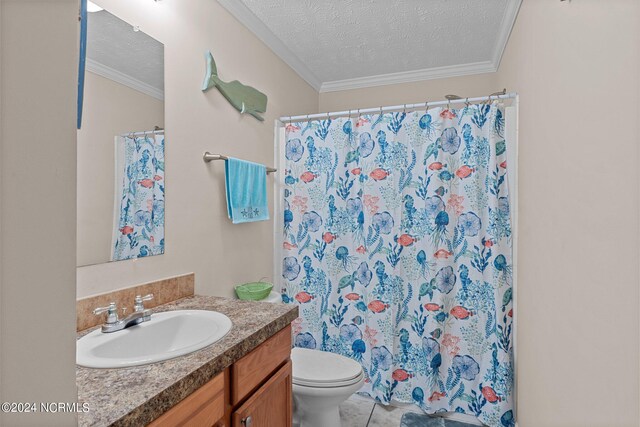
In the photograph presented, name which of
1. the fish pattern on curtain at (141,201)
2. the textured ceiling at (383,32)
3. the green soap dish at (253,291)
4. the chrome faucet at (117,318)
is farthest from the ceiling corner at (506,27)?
the chrome faucet at (117,318)

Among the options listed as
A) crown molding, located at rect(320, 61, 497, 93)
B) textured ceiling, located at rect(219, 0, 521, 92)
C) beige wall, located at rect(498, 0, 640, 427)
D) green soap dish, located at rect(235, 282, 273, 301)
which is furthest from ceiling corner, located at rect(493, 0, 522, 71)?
green soap dish, located at rect(235, 282, 273, 301)

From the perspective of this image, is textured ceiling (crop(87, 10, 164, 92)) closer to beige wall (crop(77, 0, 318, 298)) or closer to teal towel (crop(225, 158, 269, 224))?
beige wall (crop(77, 0, 318, 298))

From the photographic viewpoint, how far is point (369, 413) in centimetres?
210

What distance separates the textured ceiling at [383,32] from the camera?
2.01 metres

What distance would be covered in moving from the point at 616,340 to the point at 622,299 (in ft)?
0.36

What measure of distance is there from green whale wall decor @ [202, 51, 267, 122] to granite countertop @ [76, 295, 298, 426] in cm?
127

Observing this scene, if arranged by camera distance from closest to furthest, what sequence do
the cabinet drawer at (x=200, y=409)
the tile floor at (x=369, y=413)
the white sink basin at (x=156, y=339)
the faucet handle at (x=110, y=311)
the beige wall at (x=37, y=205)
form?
the beige wall at (x=37, y=205) < the cabinet drawer at (x=200, y=409) < the white sink basin at (x=156, y=339) < the faucet handle at (x=110, y=311) < the tile floor at (x=369, y=413)

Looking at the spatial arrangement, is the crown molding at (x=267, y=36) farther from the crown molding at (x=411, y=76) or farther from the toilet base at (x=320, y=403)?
the toilet base at (x=320, y=403)

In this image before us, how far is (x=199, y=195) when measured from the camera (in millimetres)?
1745

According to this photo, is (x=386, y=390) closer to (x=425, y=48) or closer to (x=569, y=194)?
(x=569, y=194)

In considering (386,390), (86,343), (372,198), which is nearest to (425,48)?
(372,198)

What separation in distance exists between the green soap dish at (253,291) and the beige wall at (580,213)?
135 cm

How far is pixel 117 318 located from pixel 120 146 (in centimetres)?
65

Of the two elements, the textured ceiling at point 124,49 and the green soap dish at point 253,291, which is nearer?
the textured ceiling at point 124,49
